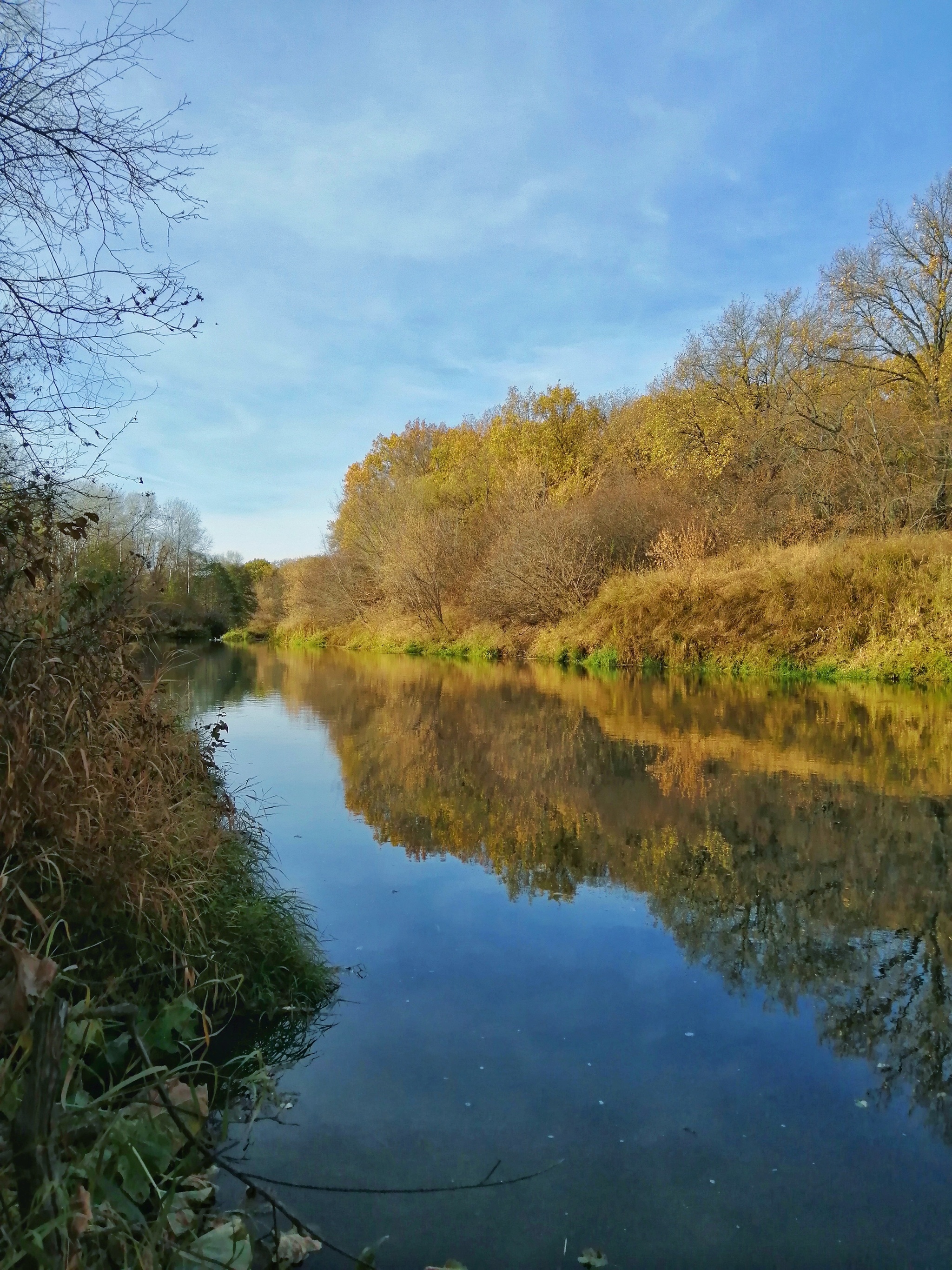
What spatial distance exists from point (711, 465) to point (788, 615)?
29.9 ft

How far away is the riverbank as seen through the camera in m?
20.1

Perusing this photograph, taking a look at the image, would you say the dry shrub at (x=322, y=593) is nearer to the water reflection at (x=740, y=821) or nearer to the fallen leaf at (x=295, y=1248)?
the water reflection at (x=740, y=821)

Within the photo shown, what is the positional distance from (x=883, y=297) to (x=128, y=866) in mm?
27228

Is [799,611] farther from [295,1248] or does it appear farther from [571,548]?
[295,1248]

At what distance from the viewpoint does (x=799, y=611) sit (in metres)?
22.3

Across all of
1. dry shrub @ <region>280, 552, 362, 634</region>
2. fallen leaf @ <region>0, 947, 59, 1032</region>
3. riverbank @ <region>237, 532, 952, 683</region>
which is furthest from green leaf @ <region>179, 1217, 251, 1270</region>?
dry shrub @ <region>280, 552, 362, 634</region>

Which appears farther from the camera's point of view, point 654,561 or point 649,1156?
point 654,561

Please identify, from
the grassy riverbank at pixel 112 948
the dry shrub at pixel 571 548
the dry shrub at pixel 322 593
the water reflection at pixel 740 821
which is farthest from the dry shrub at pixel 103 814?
the dry shrub at pixel 322 593

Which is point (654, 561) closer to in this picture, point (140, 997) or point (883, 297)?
point (883, 297)

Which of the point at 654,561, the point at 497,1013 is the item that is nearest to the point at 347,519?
the point at 654,561

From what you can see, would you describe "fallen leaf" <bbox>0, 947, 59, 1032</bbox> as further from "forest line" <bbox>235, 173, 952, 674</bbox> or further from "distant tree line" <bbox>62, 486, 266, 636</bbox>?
"forest line" <bbox>235, 173, 952, 674</bbox>

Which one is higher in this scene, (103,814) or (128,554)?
(128,554)

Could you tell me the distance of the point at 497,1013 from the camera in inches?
183

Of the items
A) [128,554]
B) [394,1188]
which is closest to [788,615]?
[128,554]
